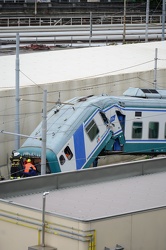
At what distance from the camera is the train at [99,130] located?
1204 inches

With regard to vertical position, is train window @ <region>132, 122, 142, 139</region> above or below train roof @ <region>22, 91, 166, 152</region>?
below

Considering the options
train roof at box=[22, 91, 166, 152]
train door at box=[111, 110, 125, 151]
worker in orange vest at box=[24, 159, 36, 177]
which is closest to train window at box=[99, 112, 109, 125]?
train roof at box=[22, 91, 166, 152]

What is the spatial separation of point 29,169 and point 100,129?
3.73 meters

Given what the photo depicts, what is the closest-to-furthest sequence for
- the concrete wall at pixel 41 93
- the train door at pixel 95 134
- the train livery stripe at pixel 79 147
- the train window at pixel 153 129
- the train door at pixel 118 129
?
the train livery stripe at pixel 79 147 → the train door at pixel 95 134 → the concrete wall at pixel 41 93 → the train door at pixel 118 129 → the train window at pixel 153 129

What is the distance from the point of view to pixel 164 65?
1601 inches

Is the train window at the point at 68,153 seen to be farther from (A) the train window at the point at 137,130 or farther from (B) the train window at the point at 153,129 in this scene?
(B) the train window at the point at 153,129

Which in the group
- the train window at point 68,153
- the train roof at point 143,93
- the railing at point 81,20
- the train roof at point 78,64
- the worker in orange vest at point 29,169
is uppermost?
the railing at point 81,20

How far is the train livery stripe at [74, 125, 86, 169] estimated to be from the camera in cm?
3122

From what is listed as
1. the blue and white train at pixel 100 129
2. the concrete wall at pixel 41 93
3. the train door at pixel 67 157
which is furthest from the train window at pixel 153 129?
the train door at pixel 67 157

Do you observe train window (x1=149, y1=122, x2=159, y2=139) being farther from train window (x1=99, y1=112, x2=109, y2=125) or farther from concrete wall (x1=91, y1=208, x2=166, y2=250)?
concrete wall (x1=91, y1=208, x2=166, y2=250)

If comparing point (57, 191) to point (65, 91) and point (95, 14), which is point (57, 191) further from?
point (95, 14)

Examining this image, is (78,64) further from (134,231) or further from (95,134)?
(134,231)

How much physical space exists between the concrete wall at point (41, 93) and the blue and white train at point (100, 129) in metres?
0.93

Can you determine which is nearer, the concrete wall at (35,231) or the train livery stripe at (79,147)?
the concrete wall at (35,231)
